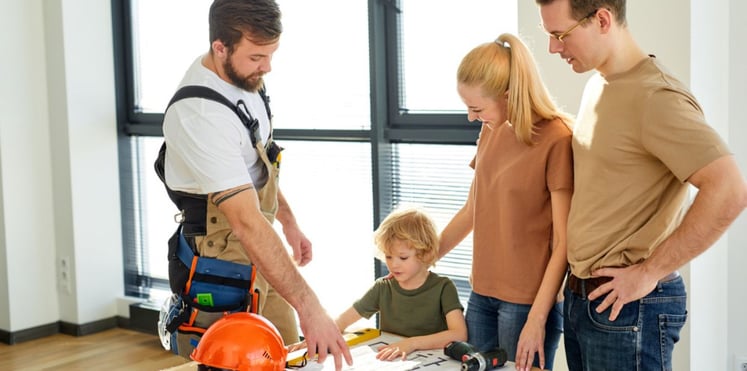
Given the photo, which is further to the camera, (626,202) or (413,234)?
A: (413,234)

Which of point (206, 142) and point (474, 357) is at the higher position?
point (206, 142)

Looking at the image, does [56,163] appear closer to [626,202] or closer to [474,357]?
[474,357]

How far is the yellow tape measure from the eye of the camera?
229cm

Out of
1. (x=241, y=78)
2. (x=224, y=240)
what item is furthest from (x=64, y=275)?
(x=241, y=78)

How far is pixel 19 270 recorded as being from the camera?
5.11 metres

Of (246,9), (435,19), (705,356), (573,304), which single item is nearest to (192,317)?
(246,9)

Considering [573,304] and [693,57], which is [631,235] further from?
Answer: [693,57]

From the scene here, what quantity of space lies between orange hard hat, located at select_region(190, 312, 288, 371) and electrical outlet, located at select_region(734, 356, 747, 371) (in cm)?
188

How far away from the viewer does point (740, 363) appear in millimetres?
3252

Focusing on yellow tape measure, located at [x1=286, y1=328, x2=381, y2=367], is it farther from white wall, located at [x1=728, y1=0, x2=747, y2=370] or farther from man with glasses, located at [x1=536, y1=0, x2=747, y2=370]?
white wall, located at [x1=728, y1=0, x2=747, y2=370]

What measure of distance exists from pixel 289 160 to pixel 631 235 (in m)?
2.67

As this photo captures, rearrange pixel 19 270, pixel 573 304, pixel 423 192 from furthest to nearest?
pixel 19 270 → pixel 423 192 → pixel 573 304

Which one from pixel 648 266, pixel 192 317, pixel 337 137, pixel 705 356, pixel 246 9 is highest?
pixel 246 9

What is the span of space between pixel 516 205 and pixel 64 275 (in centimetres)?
357
